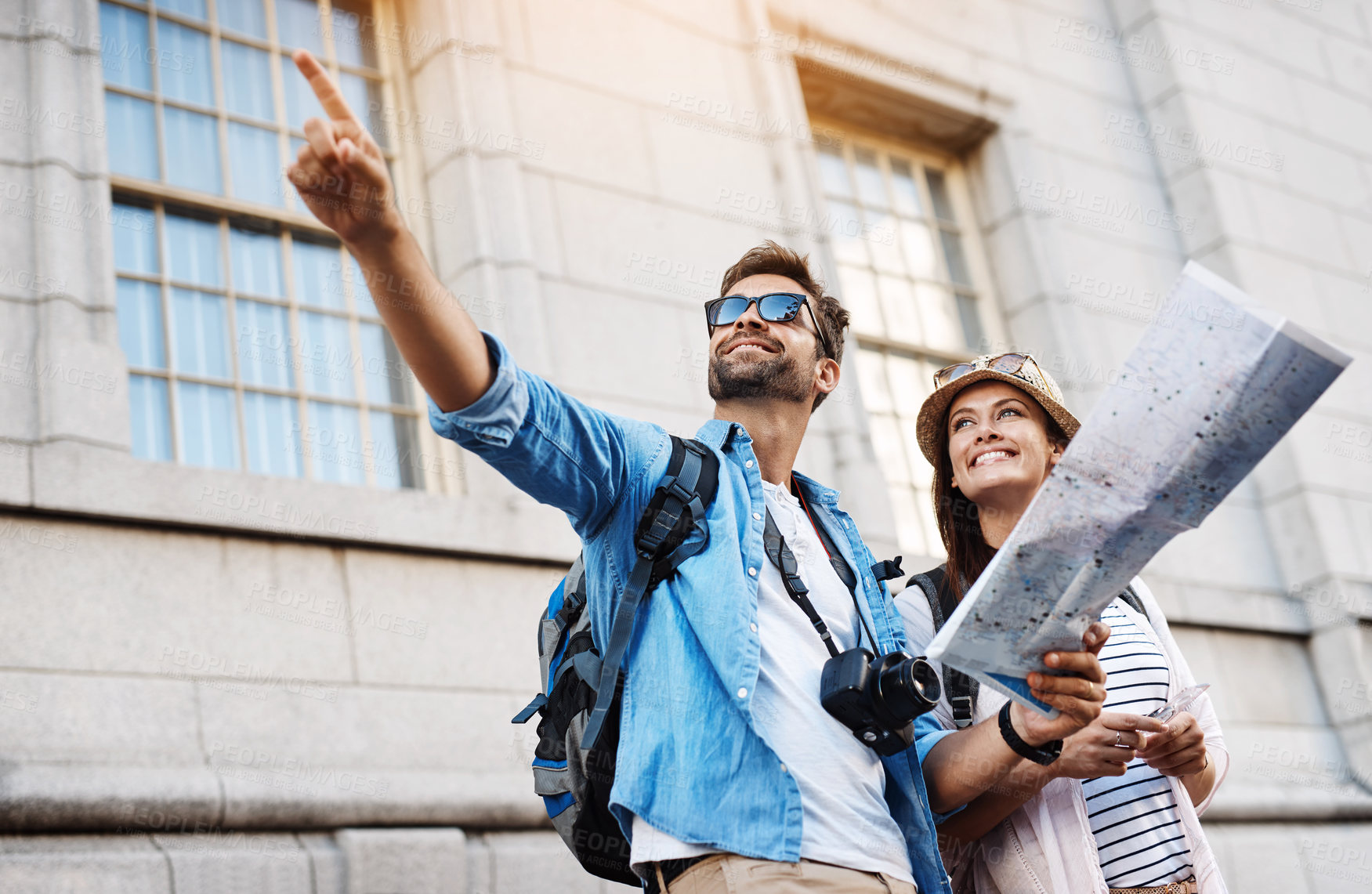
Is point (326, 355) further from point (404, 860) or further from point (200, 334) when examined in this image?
point (404, 860)

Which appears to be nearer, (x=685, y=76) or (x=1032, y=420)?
(x=1032, y=420)

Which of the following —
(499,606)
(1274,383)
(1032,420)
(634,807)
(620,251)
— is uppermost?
(620,251)

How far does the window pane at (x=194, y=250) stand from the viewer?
5.66 meters

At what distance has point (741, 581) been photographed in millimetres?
2725

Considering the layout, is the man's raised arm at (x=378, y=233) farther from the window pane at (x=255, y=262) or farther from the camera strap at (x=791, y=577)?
the window pane at (x=255, y=262)

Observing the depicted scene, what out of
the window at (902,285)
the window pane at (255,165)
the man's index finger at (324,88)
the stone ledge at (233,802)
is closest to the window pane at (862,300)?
the window at (902,285)

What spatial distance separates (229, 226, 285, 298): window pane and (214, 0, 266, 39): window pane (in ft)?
3.83

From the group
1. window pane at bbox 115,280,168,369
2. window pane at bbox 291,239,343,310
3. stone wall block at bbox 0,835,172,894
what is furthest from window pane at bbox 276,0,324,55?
stone wall block at bbox 0,835,172,894

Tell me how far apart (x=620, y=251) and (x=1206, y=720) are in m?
4.18

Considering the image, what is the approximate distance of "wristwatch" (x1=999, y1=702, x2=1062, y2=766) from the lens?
277cm

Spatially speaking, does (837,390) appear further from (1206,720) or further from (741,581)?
(741,581)

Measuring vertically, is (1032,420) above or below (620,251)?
below

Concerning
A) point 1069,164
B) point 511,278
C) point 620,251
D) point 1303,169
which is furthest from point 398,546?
point 1303,169

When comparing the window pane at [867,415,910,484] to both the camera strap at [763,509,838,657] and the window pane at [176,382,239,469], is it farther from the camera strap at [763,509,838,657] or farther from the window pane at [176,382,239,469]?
the camera strap at [763,509,838,657]
